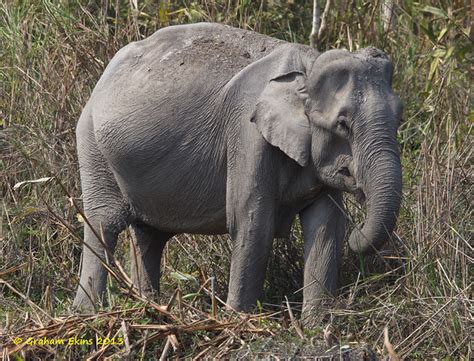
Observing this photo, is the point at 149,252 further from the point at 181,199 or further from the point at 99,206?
the point at 181,199

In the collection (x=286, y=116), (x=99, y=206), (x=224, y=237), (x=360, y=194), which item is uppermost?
(x=286, y=116)

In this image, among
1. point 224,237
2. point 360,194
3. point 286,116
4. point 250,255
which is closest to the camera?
point 360,194

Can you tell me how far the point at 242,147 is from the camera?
22.9ft

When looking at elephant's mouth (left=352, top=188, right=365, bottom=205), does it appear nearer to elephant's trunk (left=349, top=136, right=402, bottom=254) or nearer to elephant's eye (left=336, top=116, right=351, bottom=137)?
elephant's trunk (left=349, top=136, right=402, bottom=254)

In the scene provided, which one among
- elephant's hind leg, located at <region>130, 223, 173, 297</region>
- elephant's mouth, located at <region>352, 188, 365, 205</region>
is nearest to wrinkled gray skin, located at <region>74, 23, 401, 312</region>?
elephant's mouth, located at <region>352, 188, 365, 205</region>

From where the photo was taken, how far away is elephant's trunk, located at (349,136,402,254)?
254 inches

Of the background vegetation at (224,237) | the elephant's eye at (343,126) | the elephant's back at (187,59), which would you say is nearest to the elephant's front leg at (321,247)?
the background vegetation at (224,237)

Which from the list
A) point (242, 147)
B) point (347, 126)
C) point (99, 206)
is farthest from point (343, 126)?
point (99, 206)

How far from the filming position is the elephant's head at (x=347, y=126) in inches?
256

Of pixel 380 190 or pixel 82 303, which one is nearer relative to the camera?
pixel 380 190

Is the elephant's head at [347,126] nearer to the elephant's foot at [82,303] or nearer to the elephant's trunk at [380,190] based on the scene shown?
the elephant's trunk at [380,190]

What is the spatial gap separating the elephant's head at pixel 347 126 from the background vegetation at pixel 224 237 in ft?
1.55

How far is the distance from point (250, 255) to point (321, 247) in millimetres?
354

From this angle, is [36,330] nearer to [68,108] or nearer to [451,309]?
[451,309]
